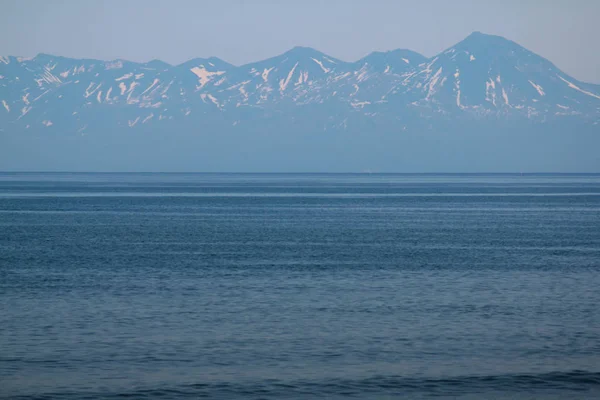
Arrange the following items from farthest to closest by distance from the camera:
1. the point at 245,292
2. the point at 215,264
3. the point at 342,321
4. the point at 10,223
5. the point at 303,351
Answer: the point at 10,223
the point at 215,264
the point at 245,292
the point at 342,321
the point at 303,351

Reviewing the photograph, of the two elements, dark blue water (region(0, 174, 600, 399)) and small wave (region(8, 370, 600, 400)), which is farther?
dark blue water (region(0, 174, 600, 399))

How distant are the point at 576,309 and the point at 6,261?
29942 mm

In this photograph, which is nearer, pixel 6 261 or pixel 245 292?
pixel 245 292

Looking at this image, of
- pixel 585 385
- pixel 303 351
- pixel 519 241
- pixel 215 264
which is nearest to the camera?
pixel 585 385

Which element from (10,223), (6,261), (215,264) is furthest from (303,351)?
(10,223)

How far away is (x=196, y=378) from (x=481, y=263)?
28765mm

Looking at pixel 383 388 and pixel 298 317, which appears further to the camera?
pixel 298 317

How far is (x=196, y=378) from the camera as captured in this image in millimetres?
23266

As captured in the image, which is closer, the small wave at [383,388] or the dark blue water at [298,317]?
the small wave at [383,388]

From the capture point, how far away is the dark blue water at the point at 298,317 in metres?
23.0

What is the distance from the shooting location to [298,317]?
31.4 m

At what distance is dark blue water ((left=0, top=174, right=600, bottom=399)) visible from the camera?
75.5ft

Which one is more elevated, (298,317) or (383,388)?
(298,317)

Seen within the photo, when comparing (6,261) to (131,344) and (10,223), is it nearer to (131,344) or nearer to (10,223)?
(131,344)
